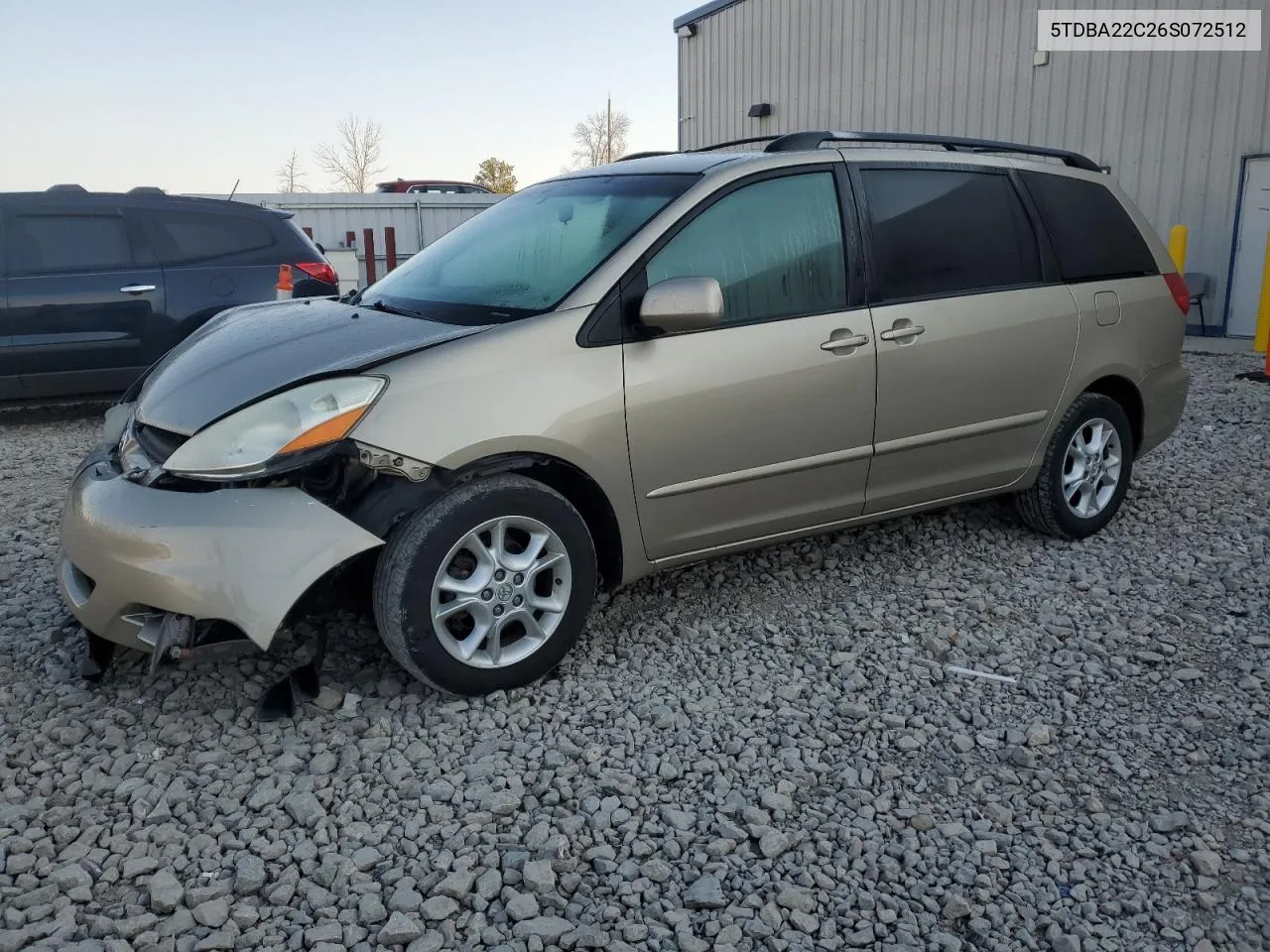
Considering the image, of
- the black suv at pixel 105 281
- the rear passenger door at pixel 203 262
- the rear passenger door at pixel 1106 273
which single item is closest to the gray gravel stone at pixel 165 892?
the rear passenger door at pixel 1106 273

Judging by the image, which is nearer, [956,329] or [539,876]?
[539,876]

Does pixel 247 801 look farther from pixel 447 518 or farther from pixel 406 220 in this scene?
pixel 406 220

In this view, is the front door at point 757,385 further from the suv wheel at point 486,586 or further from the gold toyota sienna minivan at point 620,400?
the suv wheel at point 486,586

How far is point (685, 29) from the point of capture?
63.2 feet

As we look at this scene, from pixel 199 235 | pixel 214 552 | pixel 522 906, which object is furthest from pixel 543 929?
pixel 199 235

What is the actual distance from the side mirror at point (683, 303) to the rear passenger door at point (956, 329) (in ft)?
2.95

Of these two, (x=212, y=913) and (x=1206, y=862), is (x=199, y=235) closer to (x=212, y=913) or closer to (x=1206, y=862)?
(x=212, y=913)

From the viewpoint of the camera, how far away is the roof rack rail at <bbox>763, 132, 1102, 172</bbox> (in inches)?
159

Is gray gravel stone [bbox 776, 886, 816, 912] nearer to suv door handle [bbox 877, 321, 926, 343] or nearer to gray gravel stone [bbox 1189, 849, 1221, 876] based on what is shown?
gray gravel stone [bbox 1189, 849, 1221, 876]

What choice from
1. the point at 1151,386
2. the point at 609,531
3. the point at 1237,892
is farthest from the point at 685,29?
the point at 1237,892

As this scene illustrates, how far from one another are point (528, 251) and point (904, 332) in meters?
1.47

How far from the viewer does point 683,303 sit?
328 centimetres

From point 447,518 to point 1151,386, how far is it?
360 centimetres

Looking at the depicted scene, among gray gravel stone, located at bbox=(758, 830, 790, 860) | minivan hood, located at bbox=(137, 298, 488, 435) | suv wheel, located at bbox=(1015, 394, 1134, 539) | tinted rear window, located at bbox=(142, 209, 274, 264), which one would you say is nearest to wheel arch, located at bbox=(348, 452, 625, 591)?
minivan hood, located at bbox=(137, 298, 488, 435)
